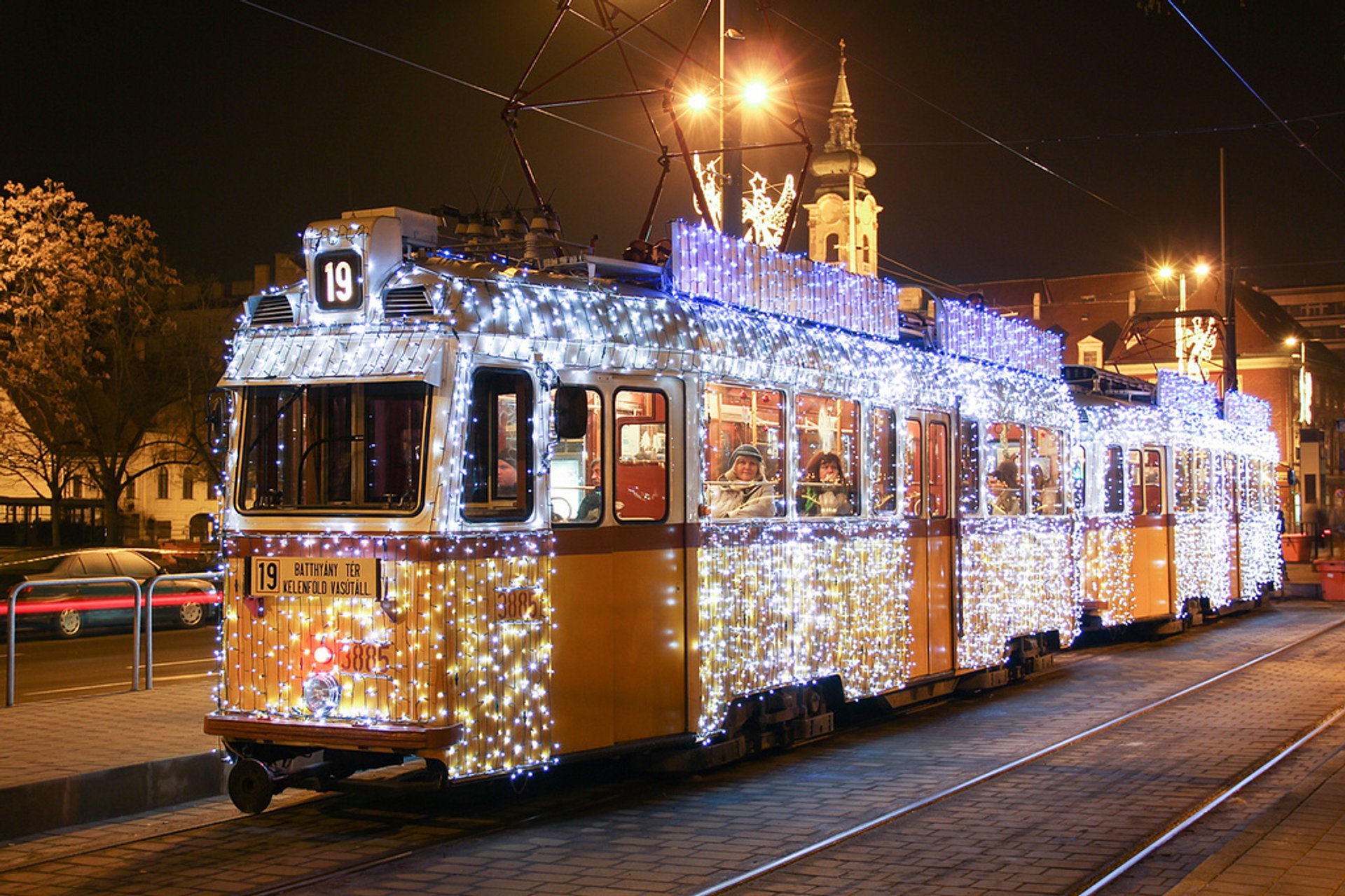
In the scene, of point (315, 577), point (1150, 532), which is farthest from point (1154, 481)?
point (315, 577)

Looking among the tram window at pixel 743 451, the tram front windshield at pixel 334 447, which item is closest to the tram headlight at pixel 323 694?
the tram front windshield at pixel 334 447

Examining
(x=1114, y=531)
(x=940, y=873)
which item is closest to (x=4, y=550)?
(x=1114, y=531)

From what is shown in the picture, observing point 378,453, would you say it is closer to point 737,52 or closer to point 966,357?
point 966,357

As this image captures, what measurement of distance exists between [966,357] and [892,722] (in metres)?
3.71

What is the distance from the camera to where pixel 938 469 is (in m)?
12.9

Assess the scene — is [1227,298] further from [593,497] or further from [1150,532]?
[593,497]

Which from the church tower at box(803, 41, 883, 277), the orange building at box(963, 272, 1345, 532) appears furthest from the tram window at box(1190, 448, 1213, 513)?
the church tower at box(803, 41, 883, 277)

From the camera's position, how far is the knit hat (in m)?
9.90

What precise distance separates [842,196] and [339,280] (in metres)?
62.4

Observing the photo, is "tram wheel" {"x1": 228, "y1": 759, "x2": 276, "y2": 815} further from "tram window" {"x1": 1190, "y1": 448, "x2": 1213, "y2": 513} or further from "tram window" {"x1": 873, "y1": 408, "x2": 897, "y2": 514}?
"tram window" {"x1": 1190, "y1": 448, "x2": 1213, "y2": 513}

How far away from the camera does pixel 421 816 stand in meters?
8.73

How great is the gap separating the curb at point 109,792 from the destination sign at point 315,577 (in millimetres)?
1290

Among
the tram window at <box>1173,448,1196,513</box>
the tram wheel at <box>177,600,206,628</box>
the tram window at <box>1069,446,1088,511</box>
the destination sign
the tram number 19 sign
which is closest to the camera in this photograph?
the destination sign

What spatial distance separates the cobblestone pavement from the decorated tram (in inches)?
16.8
